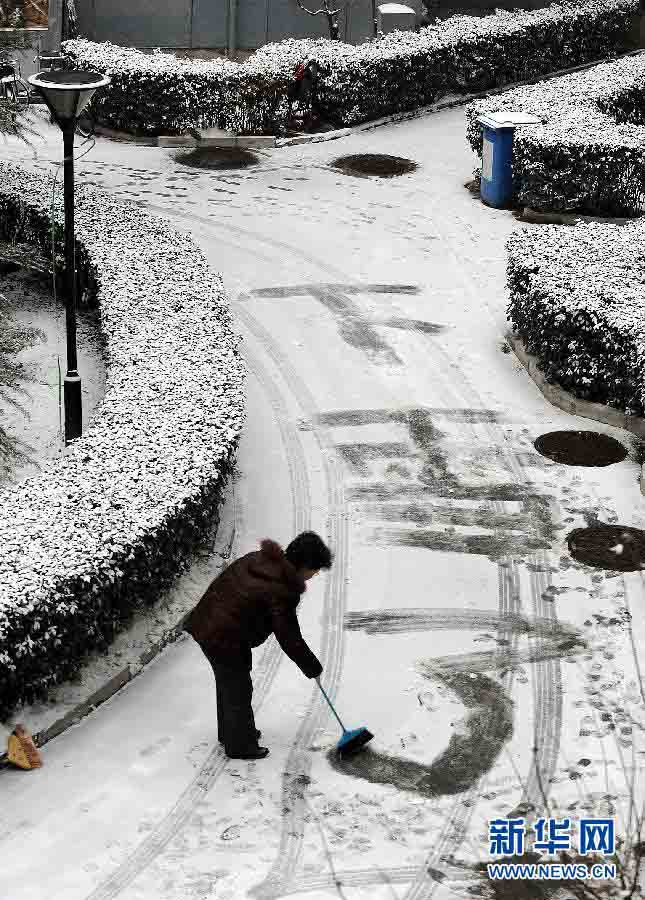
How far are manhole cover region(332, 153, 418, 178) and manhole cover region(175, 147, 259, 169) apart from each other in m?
1.38

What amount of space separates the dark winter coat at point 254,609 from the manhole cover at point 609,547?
321 cm

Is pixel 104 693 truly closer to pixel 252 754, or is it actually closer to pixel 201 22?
pixel 252 754

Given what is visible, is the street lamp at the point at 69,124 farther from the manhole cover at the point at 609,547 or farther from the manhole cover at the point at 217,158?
the manhole cover at the point at 217,158

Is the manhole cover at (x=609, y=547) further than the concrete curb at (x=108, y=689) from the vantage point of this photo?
Yes

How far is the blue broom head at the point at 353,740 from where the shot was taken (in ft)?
24.4

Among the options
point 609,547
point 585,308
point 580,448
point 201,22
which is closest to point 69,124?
point 585,308

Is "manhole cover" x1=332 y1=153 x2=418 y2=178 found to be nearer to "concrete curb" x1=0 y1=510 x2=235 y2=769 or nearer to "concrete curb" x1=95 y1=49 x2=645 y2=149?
"concrete curb" x1=95 y1=49 x2=645 y2=149

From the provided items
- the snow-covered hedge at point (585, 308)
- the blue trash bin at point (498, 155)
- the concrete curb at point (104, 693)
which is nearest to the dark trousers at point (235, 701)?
the concrete curb at point (104, 693)

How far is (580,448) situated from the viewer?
1147cm

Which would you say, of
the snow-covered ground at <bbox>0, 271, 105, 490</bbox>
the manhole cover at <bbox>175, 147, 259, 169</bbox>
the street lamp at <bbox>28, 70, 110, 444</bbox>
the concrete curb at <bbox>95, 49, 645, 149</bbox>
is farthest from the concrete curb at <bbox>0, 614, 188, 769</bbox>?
the concrete curb at <bbox>95, 49, 645, 149</bbox>

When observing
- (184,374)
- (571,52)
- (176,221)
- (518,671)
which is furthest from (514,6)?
(518,671)

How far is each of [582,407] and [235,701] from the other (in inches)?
229

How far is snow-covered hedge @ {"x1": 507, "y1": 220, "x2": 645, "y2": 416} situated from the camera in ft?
38.7

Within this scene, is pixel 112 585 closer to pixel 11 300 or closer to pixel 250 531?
pixel 250 531
